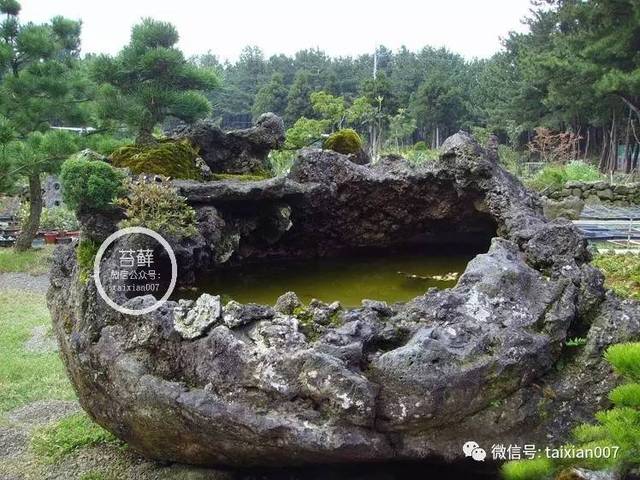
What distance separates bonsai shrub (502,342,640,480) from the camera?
211 cm

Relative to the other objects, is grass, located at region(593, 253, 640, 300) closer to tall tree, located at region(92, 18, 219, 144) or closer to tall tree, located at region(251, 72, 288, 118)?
tall tree, located at region(92, 18, 219, 144)

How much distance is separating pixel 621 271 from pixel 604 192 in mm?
8017

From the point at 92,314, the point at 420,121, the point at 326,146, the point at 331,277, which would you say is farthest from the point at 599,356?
the point at 420,121

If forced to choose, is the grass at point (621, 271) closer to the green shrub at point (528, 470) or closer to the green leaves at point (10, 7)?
the green shrub at point (528, 470)

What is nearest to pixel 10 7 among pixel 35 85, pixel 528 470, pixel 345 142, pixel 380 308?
pixel 35 85

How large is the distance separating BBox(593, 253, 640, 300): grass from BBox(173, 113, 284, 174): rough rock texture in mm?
3620

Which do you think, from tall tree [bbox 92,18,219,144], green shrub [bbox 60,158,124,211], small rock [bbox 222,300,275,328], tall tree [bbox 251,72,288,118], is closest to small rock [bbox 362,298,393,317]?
small rock [bbox 222,300,275,328]

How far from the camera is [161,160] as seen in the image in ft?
15.2

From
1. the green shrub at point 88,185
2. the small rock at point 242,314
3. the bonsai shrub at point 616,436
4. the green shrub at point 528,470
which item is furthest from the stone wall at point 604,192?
the green shrub at point 528,470

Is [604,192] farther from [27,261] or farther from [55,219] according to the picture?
[55,219]

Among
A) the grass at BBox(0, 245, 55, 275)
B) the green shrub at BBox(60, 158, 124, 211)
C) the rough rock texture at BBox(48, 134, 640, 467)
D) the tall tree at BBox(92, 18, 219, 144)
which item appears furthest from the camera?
the grass at BBox(0, 245, 55, 275)

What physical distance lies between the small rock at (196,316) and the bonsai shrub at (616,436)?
141cm

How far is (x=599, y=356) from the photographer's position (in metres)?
2.93

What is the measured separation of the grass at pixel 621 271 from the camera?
6.73 metres
